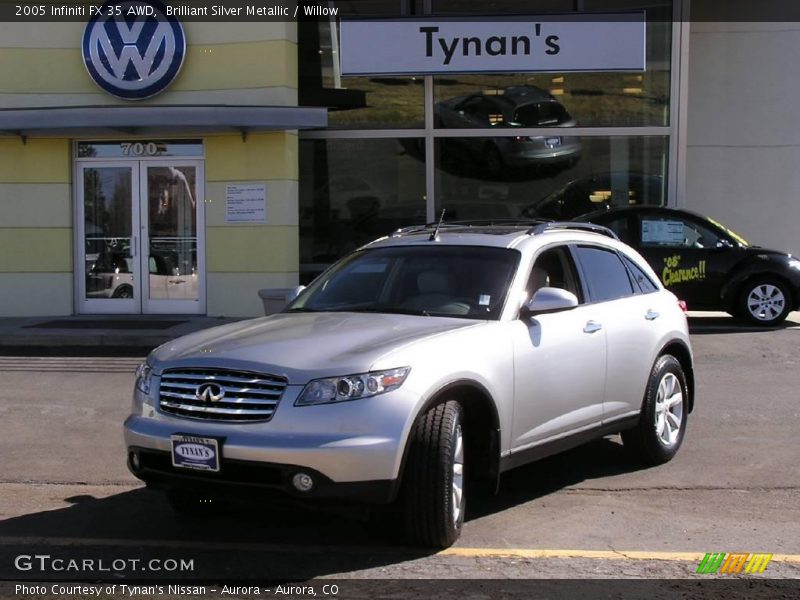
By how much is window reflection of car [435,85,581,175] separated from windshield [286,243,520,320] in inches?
388

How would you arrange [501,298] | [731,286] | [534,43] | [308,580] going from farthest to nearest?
[534,43]
[731,286]
[501,298]
[308,580]

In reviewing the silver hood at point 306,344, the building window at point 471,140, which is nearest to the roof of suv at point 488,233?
the silver hood at point 306,344

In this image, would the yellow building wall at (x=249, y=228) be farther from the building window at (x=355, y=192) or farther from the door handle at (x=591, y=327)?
the door handle at (x=591, y=327)

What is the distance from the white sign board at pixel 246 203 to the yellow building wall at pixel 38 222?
2579 mm

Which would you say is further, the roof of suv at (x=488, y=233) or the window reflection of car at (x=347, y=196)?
the window reflection of car at (x=347, y=196)

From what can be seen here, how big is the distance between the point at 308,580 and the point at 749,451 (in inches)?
158

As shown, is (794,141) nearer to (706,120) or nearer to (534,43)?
(706,120)

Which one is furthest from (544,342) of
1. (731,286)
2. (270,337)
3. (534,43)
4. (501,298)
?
(534,43)

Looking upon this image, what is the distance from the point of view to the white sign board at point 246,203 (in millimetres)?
14047

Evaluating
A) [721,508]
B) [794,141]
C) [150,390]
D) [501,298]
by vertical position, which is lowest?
[721,508]

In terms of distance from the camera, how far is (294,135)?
14297 millimetres

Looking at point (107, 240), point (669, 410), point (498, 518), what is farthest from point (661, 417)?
point (107, 240)

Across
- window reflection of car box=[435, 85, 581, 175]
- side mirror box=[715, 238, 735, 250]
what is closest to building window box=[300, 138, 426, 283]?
window reflection of car box=[435, 85, 581, 175]

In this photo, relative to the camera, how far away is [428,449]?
445 centimetres
